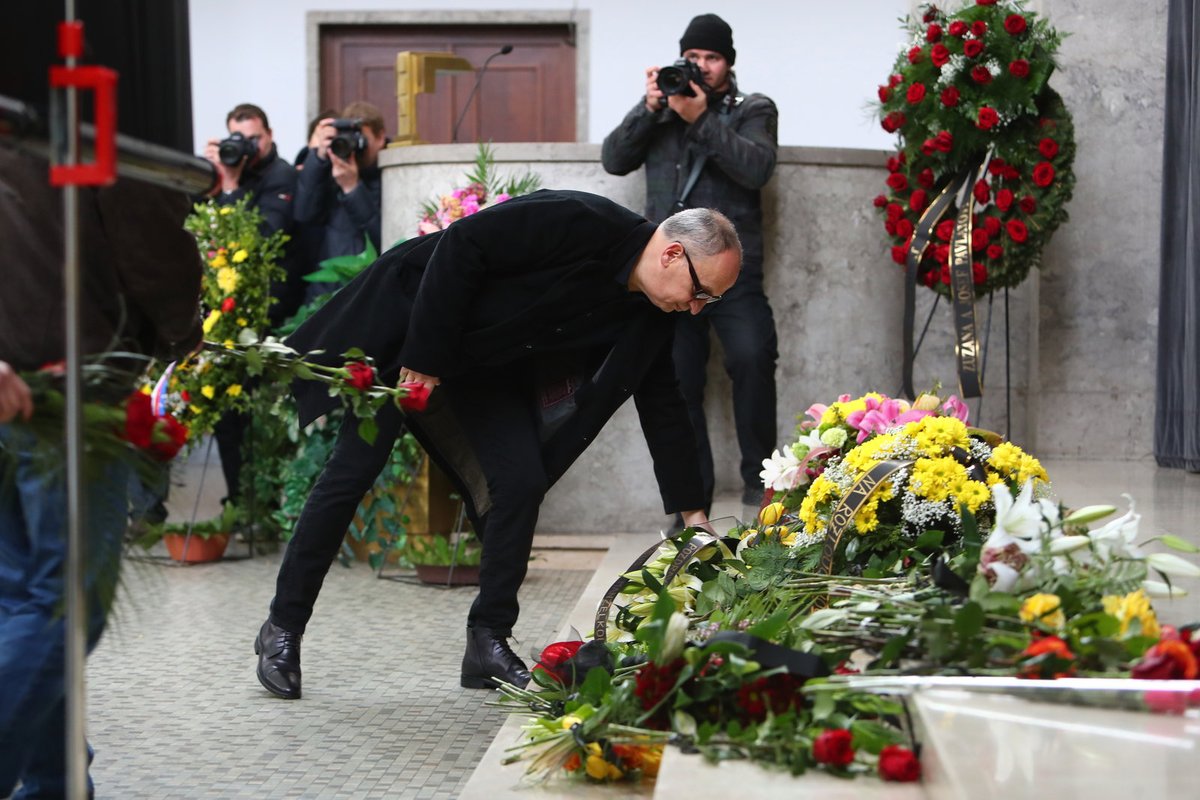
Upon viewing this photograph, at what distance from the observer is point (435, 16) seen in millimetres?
9398

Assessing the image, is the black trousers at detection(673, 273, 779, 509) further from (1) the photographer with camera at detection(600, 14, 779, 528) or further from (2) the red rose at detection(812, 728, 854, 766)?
(2) the red rose at detection(812, 728, 854, 766)

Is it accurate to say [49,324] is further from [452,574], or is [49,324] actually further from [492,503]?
[452,574]

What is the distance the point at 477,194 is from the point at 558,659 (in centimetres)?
278

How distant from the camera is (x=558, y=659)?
111 inches

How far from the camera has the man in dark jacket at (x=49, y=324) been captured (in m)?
2.13

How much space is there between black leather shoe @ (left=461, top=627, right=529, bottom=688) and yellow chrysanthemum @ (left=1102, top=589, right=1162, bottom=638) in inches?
59.9

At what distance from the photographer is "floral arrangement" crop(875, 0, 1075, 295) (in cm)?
502

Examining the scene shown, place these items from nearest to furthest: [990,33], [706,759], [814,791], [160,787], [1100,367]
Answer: [814,791], [706,759], [160,787], [990,33], [1100,367]

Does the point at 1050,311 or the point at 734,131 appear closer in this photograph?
the point at 734,131

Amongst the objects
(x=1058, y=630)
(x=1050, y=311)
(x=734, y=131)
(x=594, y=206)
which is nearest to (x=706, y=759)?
(x=1058, y=630)

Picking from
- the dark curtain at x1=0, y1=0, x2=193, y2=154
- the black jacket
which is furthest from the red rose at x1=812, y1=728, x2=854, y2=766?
the black jacket

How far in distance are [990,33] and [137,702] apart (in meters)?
3.46

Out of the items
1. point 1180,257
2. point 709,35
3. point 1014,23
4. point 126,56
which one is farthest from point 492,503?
point 1180,257

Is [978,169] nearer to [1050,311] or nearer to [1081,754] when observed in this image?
[1050,311]
